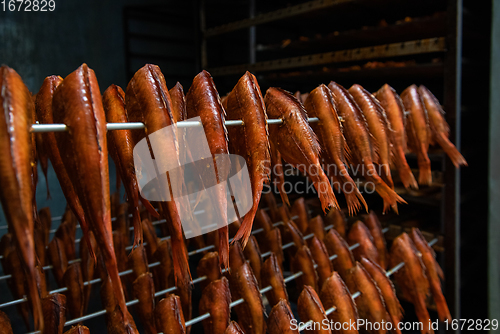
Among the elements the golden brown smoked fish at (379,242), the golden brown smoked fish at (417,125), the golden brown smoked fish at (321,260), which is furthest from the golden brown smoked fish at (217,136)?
the golden brown smoked fish at (379,242)

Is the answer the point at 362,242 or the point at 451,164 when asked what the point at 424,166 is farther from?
the point at 362,242

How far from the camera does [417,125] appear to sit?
181 cm

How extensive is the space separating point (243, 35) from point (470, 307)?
148 inches

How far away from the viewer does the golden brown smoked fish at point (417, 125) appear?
71.2 inches

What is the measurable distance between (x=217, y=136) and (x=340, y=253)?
1.30 metres

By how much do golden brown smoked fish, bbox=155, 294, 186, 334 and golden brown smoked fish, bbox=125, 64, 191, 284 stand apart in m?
0.54

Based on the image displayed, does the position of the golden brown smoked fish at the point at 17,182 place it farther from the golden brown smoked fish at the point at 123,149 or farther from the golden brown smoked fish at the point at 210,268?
the golden brown smoked fish at the point at 210,268

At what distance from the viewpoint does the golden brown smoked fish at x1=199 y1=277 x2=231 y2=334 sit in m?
1.45

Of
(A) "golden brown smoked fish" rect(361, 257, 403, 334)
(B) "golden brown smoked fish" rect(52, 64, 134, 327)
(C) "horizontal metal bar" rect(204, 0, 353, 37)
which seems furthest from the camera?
(C) "horizontal metal bar" rect(204, 0, 353, 37)

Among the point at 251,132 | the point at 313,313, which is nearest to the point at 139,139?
the point at 251,132

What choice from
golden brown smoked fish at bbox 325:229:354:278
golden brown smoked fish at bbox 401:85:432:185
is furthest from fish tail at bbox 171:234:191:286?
golden brown smoked fish at bbox 401:85:432:185

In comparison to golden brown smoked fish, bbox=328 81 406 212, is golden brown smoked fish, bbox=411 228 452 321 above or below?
below

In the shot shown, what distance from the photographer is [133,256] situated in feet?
5.78

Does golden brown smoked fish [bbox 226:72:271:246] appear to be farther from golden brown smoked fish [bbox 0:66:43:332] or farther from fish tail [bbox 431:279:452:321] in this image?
fish tail [bbox 431:279:452:321]
